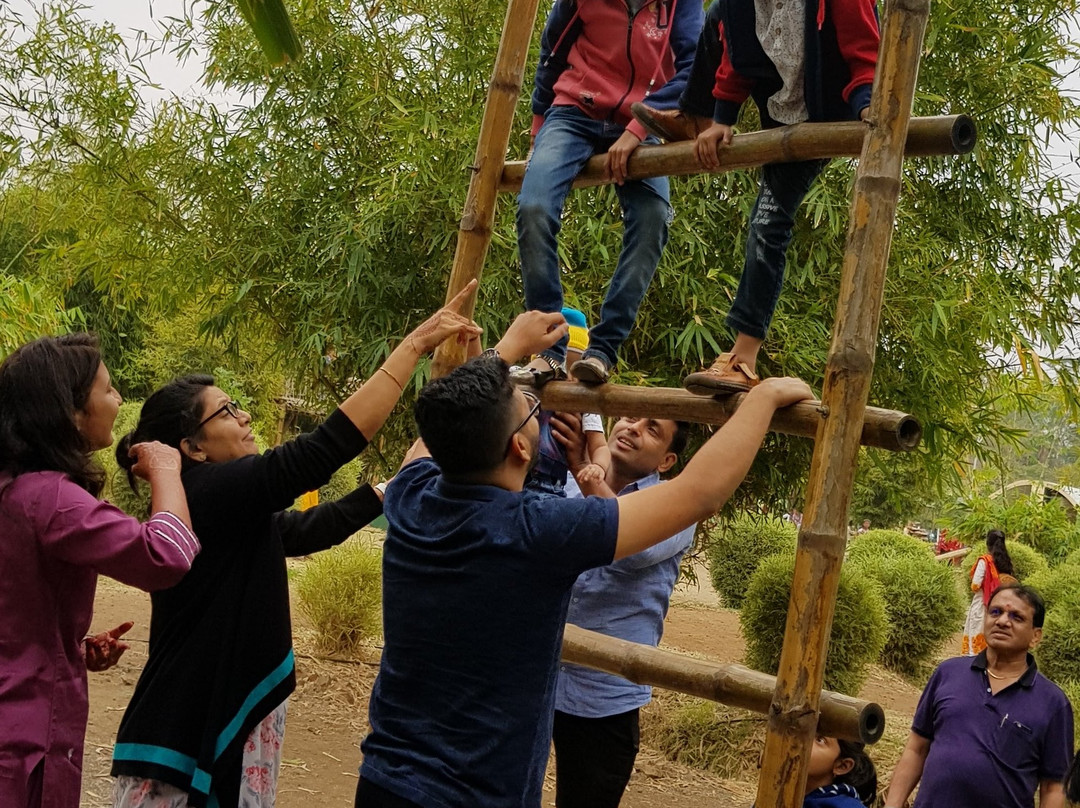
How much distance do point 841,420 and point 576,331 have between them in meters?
1.50

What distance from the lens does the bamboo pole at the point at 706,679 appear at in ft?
7.20

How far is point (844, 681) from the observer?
7414 mm

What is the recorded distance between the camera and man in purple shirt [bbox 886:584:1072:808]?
11.5ft

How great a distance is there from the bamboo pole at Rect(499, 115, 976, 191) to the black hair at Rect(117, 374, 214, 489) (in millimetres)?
1186

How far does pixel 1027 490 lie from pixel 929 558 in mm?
10770

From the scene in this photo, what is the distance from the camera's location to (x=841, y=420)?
221cm

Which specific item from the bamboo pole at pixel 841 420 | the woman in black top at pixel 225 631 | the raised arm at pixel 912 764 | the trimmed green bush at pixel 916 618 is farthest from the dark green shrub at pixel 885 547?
the woman in black top at pixel 225 631

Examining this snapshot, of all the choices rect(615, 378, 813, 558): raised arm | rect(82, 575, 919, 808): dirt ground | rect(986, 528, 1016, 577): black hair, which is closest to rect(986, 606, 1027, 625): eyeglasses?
rect(615, 378, 813, 558): raised arm

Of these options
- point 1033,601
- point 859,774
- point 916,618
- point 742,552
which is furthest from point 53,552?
point 742,552

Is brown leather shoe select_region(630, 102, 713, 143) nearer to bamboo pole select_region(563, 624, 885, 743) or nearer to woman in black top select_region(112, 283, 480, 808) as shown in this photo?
woman in black top select_region(112, 283, 480, 808)

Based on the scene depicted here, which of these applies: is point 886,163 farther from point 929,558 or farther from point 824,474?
point 929,558

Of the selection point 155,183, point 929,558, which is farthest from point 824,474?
point 929,558

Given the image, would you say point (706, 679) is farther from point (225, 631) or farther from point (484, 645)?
point (225, 631)

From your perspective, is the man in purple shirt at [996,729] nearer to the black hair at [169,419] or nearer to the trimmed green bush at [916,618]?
the black hair at [169,419]
